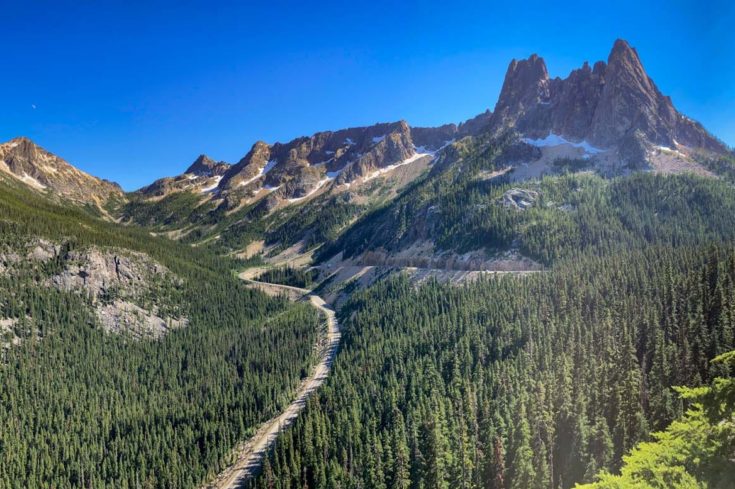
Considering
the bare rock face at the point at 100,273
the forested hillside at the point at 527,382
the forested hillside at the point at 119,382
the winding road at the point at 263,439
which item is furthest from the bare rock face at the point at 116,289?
the forested hillside at the point at 527,382

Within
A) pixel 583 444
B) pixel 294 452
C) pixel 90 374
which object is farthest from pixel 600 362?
pixel 90 374

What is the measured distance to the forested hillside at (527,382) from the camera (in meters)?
67.4

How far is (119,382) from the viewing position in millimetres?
130625

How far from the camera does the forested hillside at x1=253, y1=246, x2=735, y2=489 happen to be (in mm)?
67438

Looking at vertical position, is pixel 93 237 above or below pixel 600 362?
above

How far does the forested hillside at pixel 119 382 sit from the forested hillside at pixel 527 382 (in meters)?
22.3

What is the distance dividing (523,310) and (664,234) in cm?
10626

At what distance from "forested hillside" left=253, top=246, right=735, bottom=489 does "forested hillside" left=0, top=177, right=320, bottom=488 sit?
22.3 meters

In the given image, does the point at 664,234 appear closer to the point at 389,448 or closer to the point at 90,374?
the point at 389,448

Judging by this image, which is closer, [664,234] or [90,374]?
[90,374]

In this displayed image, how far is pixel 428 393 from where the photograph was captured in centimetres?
9381

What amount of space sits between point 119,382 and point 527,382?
116407 mm

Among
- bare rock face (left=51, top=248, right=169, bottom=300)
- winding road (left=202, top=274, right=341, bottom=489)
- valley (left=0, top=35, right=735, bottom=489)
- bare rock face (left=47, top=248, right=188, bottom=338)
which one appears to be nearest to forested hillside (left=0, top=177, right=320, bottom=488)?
valley (left=0, top=35, right=735, bottom=489)

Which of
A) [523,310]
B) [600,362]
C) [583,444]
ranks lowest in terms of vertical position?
[583,444]
